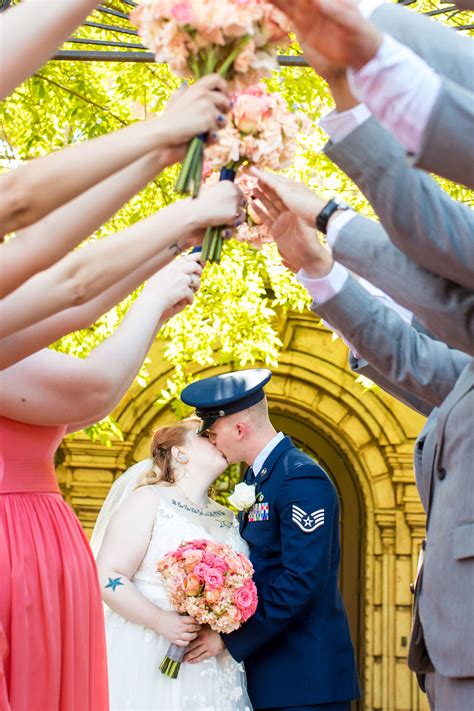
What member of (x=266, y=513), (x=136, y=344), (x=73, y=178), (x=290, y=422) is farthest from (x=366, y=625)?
(x=73, y=178)

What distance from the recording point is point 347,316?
272 centimetres

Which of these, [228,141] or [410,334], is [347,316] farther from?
[228,141]

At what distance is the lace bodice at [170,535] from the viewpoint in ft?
15.1

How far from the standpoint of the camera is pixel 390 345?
275 cm

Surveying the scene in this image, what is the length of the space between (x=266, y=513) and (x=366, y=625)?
21.7ft

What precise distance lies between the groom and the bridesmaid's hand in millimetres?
68

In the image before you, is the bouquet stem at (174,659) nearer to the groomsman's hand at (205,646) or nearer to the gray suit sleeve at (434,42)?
the groomsman's hand at (205,646)

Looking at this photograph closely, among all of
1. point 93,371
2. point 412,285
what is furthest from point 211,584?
point 412,285

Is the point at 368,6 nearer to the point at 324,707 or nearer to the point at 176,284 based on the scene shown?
the point at 176,284

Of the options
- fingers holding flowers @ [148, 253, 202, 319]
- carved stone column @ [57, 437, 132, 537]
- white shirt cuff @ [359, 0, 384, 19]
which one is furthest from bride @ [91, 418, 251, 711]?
carved stone column @ [57, 437, 132, 537]

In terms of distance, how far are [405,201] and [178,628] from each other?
273 cm

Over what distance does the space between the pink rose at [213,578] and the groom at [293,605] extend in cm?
30

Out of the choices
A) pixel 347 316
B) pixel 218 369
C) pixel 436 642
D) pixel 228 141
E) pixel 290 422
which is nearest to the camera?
pixel 436 642

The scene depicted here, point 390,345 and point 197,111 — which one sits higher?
point 197,111
